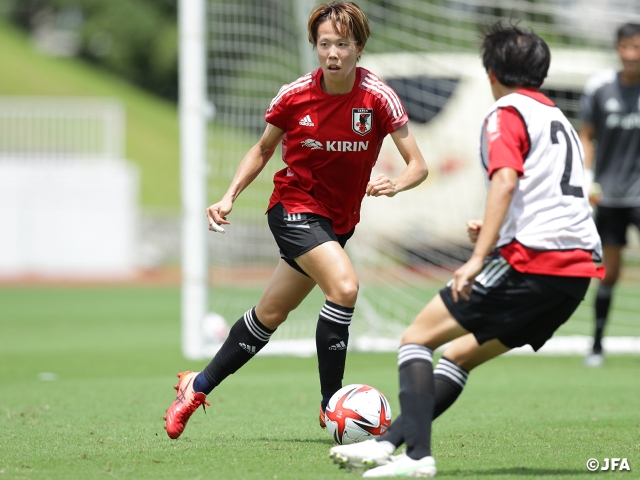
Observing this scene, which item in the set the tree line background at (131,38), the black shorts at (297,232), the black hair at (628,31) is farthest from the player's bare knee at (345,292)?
the tree line background at (131,38)

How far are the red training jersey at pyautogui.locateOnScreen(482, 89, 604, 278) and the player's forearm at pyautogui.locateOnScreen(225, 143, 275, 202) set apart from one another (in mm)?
1538

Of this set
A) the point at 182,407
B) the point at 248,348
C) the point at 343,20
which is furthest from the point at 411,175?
the point at 182,407

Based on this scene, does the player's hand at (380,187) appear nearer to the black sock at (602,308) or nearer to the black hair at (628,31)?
the black hair at (628,31)

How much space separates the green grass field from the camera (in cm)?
417

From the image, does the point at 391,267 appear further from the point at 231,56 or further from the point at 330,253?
the point at 330,253

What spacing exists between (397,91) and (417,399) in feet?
24.7

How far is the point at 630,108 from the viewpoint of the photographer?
819cm

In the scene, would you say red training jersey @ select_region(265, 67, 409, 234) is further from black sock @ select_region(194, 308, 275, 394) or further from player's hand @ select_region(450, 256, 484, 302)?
player's hand @ select_region(450, 256, 484, 302)

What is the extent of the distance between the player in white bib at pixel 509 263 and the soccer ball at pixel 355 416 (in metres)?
0.78

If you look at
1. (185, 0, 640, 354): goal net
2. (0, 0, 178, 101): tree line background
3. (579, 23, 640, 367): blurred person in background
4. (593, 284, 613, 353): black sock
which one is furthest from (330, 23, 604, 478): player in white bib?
(0, 0, 178, 101): tree line background

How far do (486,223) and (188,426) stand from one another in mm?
2564

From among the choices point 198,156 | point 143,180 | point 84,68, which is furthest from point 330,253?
point 84,68

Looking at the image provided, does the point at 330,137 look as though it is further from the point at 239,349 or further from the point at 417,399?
the point at 417,399

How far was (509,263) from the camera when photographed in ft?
12.5
